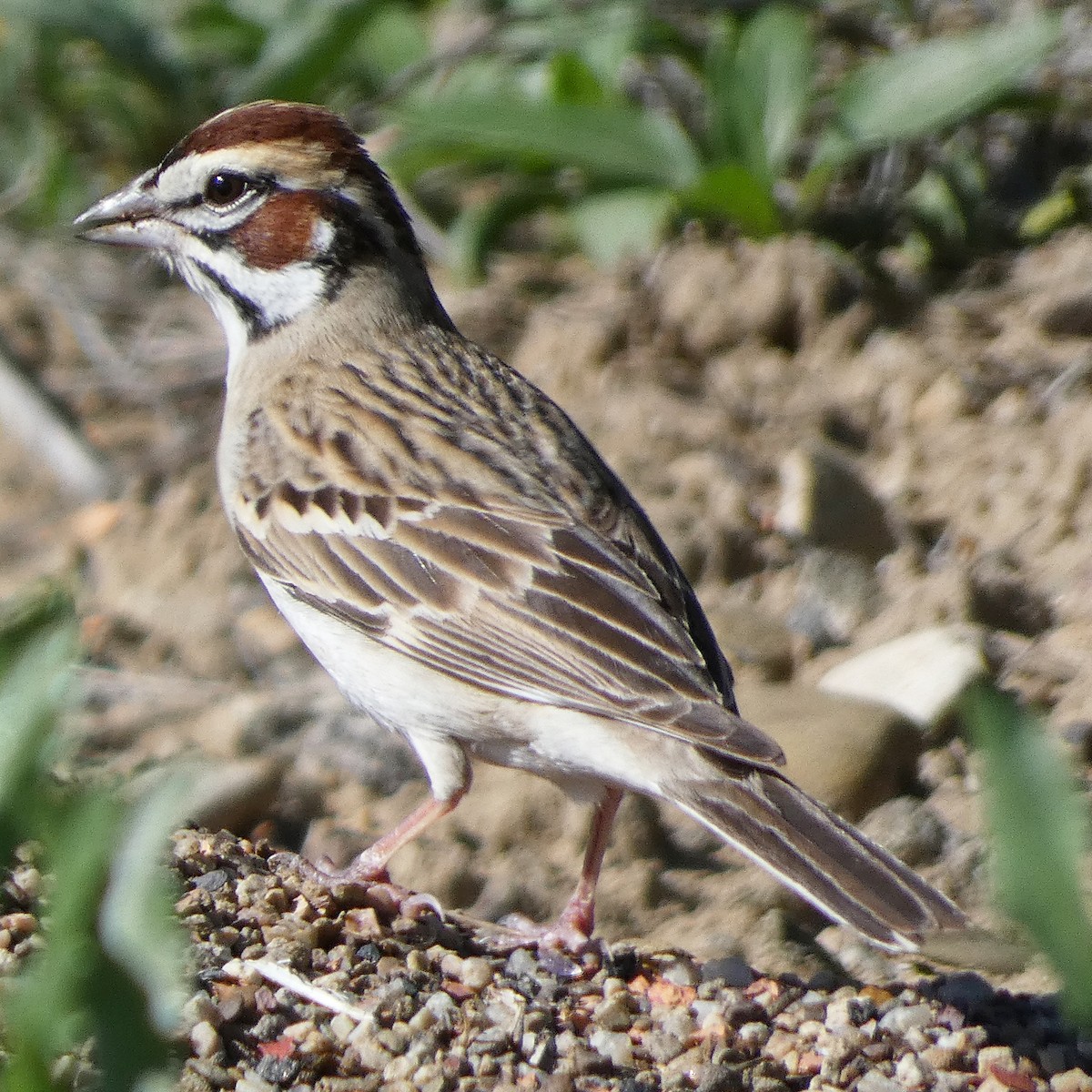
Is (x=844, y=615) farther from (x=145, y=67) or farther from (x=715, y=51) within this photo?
(x=145, y=67)

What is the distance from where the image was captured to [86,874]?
88.7 inches

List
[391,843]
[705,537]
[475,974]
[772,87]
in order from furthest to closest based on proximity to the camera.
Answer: [772,87] → [705,537] → [391,843] → [475,974]

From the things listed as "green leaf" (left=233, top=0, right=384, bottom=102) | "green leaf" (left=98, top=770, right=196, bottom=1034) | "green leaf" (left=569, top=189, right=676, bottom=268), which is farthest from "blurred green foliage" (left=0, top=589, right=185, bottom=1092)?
"green leaf" (left=233, top=0, right=384, bottom=102)

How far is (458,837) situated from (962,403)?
100 inches

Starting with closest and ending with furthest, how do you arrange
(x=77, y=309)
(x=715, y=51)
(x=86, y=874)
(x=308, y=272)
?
1. (x=86, y=874)
2. (x=308, y=272)
3. (x=715, y=51)
4. (x=77, y=309)

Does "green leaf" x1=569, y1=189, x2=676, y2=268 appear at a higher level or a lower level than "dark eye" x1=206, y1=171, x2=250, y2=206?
lower

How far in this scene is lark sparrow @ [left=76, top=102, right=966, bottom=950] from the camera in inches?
146

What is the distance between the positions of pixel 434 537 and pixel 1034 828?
2450 mm

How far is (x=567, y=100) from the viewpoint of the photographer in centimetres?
726

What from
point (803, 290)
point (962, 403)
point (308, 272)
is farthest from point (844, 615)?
point (308, 272)

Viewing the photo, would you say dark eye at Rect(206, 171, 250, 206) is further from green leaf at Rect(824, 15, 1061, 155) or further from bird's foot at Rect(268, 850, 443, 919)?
green leaf at Rect(824, 15, 1061, 155)

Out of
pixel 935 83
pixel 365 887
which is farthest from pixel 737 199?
pixel 365 887

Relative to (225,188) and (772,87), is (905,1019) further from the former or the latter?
(772,87)

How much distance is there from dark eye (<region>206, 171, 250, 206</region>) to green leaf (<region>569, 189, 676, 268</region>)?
2557 mm
